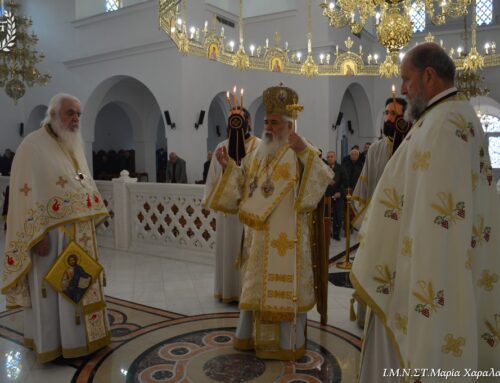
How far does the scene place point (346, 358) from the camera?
3.40 m

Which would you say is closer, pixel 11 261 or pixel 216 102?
pixel 11 261

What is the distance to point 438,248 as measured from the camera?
5.78ft

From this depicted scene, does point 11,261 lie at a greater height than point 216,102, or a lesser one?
lesser

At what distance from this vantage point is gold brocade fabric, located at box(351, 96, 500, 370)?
5.81 feet

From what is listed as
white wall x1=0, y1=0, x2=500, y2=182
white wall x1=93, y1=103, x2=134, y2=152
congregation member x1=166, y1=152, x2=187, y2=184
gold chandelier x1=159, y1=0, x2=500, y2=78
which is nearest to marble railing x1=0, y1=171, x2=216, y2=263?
gold chandelier x1=159, y1=0, x2=500, y2=78

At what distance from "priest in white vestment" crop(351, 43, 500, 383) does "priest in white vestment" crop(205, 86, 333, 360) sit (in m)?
1.18

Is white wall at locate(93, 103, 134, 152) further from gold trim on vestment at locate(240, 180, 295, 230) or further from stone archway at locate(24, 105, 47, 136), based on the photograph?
gold trim on vestment at locate(240, 180, 295, 230)

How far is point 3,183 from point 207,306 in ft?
27.1

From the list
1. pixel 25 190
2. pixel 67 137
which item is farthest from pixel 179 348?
pixel 67 137

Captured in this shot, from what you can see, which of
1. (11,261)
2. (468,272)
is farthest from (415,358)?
(11,261)

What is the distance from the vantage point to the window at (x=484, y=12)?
14.9 meters

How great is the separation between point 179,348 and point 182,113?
8.19 metres

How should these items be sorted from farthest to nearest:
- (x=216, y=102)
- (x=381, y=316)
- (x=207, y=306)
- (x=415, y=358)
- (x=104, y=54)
→ (x=216, y=102), (x=104, y=54), (x=207, y=306), (x=381, y=316), (x=415, y=358)

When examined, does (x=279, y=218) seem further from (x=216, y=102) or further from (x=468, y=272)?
(x=216, y=102)
